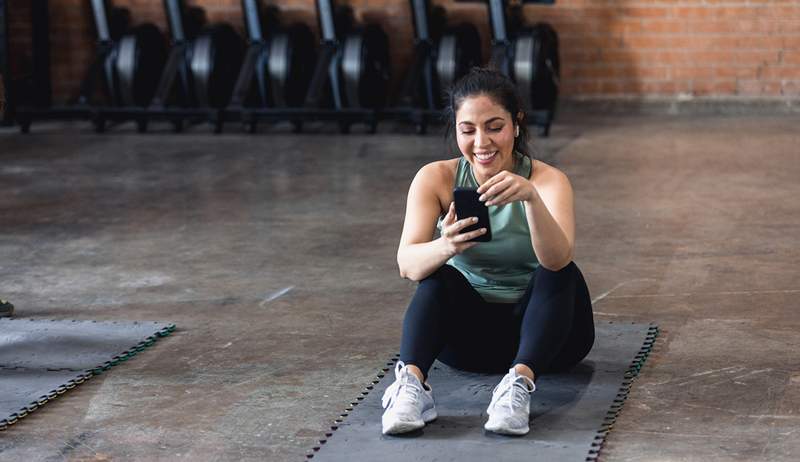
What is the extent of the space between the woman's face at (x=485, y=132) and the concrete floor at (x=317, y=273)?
0.70 metres

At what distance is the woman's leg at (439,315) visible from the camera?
292 centimetres

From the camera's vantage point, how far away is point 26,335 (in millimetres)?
3725

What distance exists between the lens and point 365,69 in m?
8.03

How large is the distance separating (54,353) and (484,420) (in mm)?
1363

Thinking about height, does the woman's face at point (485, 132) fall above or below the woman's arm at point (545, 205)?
above

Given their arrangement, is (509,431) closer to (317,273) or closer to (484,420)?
(484,420)

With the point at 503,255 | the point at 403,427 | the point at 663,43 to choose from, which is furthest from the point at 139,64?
the point at 403,427

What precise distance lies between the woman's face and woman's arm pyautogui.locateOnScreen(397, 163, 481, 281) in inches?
5.4

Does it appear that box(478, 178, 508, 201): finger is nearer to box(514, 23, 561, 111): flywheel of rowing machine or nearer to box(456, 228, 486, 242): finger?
box(456, 228, 486, 242): finger

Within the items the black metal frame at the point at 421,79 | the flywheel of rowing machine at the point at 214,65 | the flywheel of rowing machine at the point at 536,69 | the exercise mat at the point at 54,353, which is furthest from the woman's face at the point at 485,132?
the flywheel of rowing machine at the point at 214,65

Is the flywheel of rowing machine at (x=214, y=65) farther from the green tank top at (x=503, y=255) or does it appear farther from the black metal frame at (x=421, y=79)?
the green tank top at (x=503, y=255)

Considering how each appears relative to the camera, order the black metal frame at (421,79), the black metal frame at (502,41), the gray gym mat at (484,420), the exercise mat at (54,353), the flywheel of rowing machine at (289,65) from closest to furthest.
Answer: the gray gym mat at (484,420) < the exercise mat at (54,353) < the black metal frame at (502,41) < the black metal frame at (421,79) < the flywheel of rowing machine at (289,65)

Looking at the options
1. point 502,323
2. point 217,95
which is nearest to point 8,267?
point 502,323

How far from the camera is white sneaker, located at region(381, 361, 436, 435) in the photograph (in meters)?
2.79
